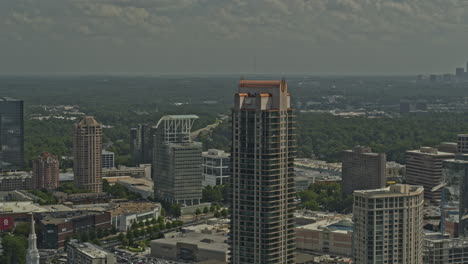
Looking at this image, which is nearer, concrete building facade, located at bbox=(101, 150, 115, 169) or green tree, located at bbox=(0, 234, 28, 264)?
green tree, located at bbox=(0, 234, 28, 264)

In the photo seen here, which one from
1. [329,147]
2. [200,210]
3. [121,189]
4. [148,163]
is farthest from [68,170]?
[329,147]

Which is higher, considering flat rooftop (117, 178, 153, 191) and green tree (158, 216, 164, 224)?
flat rooftop (117, 178, 153, 191)

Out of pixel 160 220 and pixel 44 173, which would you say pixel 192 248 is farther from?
pixel 44 173

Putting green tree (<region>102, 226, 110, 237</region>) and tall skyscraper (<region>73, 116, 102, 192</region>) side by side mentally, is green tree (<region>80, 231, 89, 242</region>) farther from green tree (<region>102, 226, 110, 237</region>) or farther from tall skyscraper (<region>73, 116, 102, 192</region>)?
tall skyscraper (<region>73, 116, 102, 192</region>)

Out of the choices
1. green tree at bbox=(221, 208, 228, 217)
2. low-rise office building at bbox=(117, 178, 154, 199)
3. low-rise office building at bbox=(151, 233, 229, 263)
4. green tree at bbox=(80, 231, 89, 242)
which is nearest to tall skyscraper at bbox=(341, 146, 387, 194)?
green tree at bbox=(221, 208, 228, 217)

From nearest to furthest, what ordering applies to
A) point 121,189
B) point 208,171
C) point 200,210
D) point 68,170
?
point 200,210 < point 121,189 < point 208,171 < point 68,170

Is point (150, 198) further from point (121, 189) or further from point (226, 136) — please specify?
point (226, 136)
